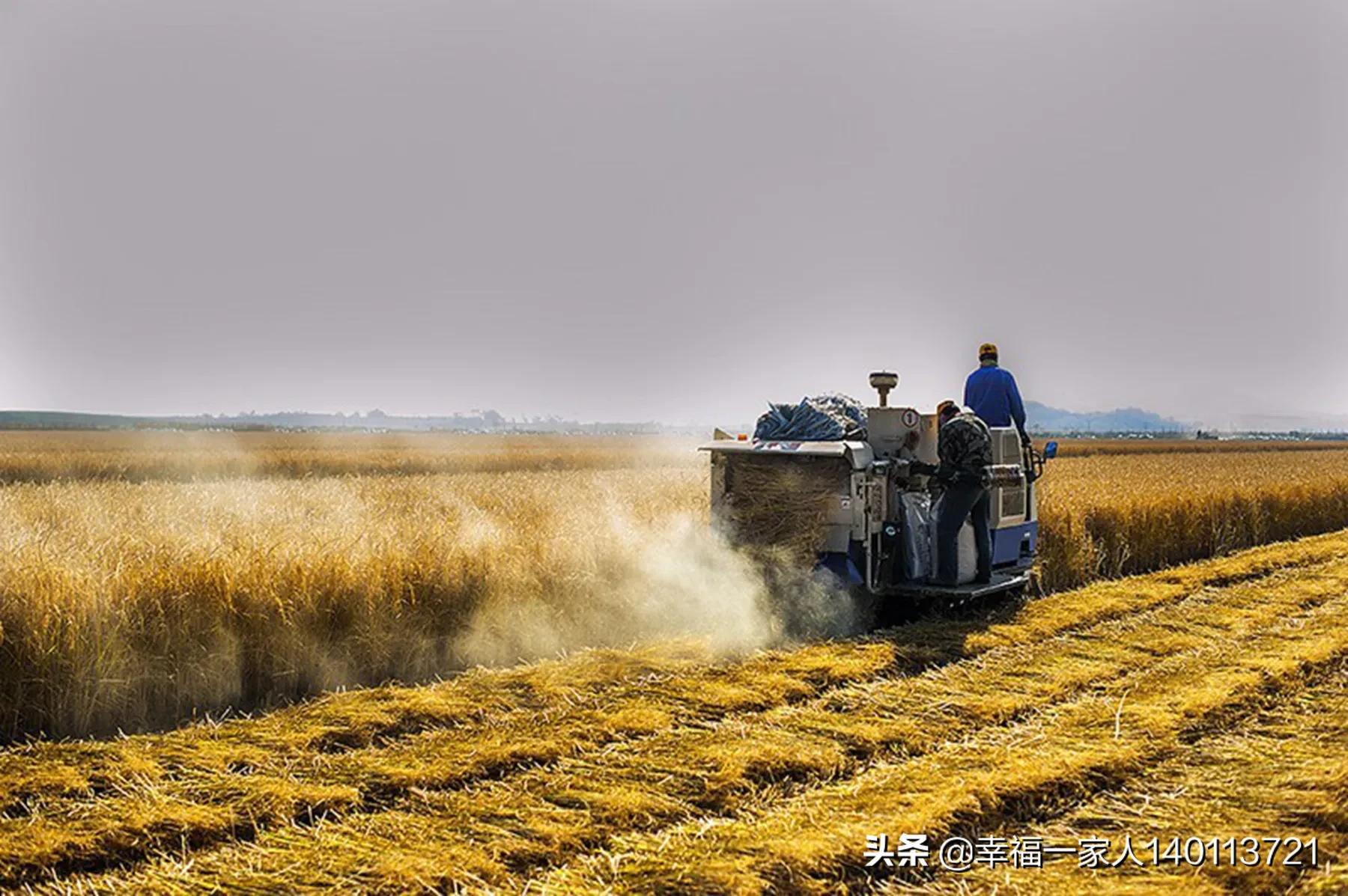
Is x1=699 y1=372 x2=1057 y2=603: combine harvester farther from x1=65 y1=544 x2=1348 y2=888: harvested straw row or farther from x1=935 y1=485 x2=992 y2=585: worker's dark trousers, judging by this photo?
x1=65 y1=544 x2=1348 y2=888: harvested straw row

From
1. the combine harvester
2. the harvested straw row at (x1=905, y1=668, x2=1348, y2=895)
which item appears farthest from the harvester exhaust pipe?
the harvested straw row at (x1=905, y1=668, x2=1348, y2=895)

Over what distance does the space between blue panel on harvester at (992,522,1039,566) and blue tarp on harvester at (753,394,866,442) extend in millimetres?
2156

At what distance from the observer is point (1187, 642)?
1002 cm

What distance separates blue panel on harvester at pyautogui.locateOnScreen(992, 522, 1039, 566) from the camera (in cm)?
1202

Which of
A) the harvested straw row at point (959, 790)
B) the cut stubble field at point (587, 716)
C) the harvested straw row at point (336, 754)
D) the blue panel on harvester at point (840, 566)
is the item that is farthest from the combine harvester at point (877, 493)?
the harvested straw row at point (959, 790)

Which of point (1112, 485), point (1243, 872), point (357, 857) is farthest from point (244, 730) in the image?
point (1112, 485)

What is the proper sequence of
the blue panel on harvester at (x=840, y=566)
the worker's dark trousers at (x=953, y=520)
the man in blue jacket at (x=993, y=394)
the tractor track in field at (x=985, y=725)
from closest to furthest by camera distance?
the tractor track in field at (x=985, y=725) < the blue panel on harvester at (x=840, y=566) < the worker's dark trousers at (x=953, y=520) < the man in blue jacket at (x=993, y=394)

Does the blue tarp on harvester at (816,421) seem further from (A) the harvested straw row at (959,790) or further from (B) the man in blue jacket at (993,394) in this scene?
(A) the harvested straw row at (959,790)

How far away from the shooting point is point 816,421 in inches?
432

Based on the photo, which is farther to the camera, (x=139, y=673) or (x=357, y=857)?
(x=139, y=673)

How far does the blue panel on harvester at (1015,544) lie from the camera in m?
12.0

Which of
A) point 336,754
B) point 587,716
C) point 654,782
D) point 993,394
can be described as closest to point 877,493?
point 993,394

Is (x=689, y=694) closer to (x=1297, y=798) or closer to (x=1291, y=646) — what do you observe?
(x=1297, y=798)

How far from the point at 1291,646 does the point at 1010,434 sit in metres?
3.48
